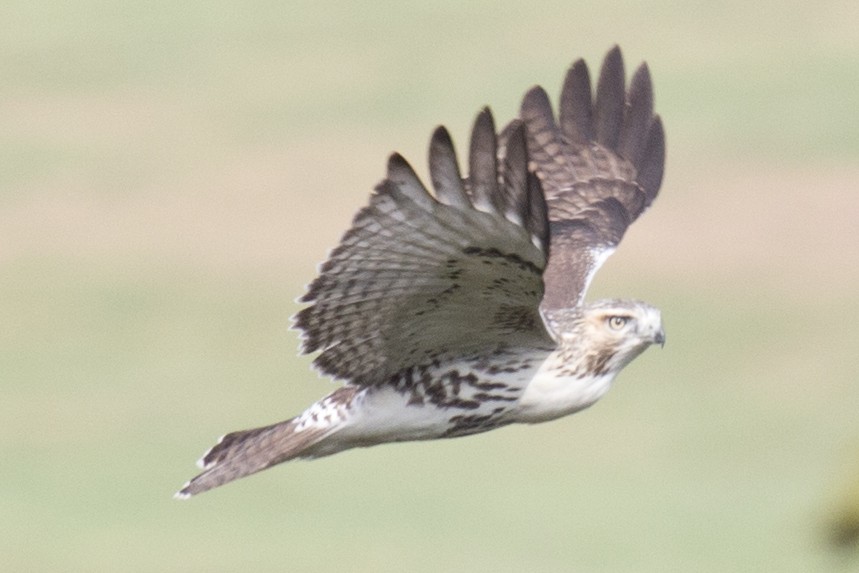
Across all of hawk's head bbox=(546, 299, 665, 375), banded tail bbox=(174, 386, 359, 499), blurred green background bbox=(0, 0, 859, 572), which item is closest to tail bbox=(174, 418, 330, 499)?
banded tail bbox=(174, 386, 359, 499)

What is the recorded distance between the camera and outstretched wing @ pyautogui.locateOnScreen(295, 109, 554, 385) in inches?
343

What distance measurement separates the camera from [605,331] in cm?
1027

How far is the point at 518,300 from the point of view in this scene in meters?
9.51

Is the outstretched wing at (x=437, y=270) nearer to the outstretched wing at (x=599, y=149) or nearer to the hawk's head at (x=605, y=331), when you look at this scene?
the hawk's head at (x=605, y=331)

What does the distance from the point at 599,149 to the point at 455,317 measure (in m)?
2.90

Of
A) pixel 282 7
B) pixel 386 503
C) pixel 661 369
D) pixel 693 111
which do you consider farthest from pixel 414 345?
pixel 282 7

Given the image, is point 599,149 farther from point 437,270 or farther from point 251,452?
point 437,270

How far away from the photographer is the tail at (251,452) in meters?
10.2

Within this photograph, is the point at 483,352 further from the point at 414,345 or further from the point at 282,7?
the point at 282,7

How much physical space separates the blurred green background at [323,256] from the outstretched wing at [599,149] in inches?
189

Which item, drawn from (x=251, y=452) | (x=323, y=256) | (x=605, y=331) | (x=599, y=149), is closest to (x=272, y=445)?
(x=251, y=452)

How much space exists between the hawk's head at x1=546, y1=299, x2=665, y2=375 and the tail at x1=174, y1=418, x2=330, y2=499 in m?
0.90

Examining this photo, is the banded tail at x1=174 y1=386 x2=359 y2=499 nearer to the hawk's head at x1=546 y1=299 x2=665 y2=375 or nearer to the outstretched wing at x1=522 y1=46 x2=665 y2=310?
the hawk's head at x1=546 y1=299 x2=665 y2=375

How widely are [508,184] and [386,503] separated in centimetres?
1343
